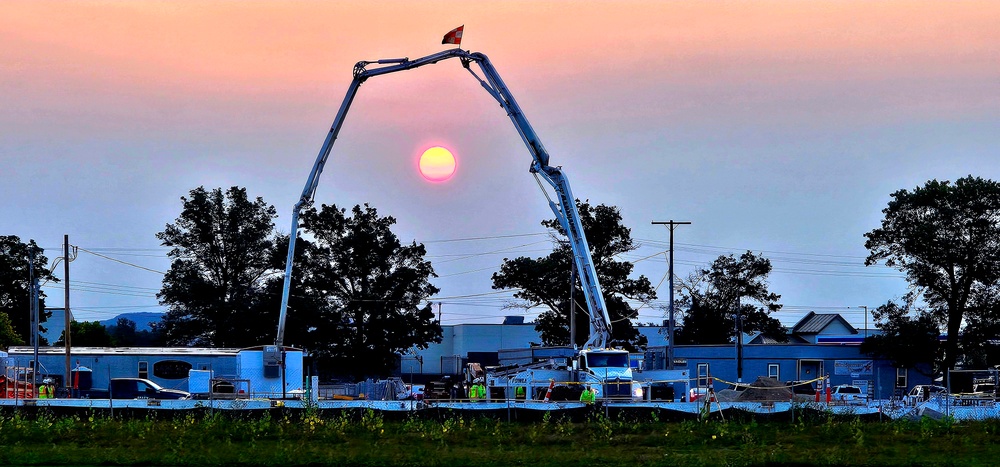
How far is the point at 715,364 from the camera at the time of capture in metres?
→ 88.2

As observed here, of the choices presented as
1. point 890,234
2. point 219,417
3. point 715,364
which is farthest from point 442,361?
point 219,417

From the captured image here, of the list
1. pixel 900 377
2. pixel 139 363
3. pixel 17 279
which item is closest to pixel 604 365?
pixel 139 363

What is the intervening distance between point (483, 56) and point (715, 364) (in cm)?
4186

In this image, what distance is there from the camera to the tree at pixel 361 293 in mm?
86188

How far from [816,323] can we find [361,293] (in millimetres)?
53821

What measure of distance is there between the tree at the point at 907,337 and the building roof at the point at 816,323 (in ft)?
135

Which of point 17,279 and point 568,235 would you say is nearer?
point 568,235

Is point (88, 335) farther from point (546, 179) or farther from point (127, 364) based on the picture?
point (546, 179)

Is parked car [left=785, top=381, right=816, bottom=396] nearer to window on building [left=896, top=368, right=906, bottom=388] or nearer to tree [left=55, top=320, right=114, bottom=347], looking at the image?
window on building [left=896, top=368, right=906, bottom=388]

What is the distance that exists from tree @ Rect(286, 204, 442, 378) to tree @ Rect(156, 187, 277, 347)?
3202 mm

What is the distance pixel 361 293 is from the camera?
3442 inches

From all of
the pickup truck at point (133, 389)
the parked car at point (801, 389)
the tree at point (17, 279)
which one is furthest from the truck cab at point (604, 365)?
the tree at point (17, 279)

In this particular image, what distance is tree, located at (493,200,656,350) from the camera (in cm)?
8650

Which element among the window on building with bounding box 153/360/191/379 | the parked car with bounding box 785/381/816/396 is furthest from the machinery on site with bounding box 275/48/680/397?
the window on building with bounding box 153/360/191/379
